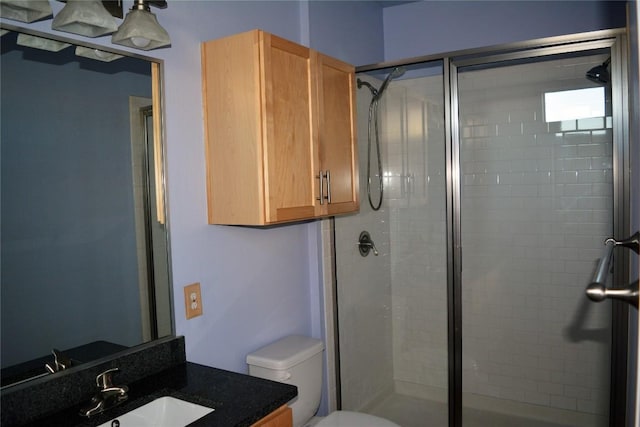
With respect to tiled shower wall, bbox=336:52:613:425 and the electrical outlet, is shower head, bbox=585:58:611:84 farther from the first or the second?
the electrical outlet

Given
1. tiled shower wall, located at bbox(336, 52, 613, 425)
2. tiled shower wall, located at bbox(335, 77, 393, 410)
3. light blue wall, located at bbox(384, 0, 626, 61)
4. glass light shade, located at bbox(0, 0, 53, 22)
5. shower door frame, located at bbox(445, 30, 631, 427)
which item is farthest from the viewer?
light blue wall, located at bbox(384, 0, 626, 61)

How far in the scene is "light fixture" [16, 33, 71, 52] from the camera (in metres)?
1.50

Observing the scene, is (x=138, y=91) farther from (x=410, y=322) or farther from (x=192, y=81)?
(x=410, y=322)

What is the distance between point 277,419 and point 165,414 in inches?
14.4

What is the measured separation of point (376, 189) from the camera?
9.55 feet

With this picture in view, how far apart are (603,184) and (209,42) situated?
71.9 inches

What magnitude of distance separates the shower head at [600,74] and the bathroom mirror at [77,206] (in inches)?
73.7

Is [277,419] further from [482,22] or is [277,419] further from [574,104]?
[482,22]

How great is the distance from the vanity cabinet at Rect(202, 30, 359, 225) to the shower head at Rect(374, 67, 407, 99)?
55cm

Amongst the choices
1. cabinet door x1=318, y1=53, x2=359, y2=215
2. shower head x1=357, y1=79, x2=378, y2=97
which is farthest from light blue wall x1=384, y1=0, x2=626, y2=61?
cabinet door x1=318, y1=53, x2=359, y2=215

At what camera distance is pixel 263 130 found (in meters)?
1.94

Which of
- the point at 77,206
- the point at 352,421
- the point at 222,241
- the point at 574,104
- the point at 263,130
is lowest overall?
the point at 352,421

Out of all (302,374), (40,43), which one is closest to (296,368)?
(302,374)

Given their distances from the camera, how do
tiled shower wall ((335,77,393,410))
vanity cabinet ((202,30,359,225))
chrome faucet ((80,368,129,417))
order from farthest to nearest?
tiled shower wall ((335,77,393,410))
vanity cabinet ((202,30,359,225))
chrome faucet ((80,368,129,417))
